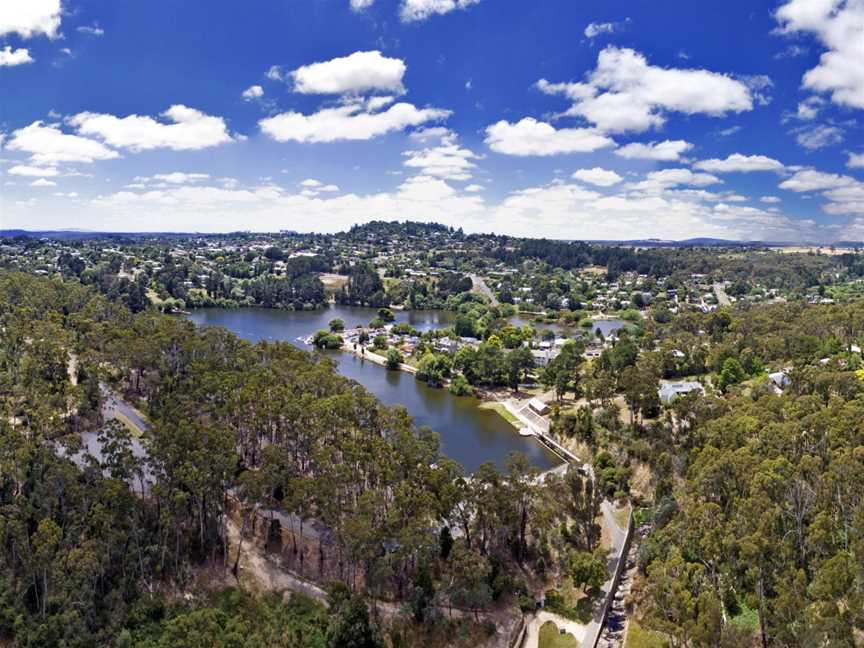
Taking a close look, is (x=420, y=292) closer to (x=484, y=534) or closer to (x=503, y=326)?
(x=503, y=326)

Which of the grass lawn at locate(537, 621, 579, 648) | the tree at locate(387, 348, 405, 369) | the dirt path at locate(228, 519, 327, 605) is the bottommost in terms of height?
the grass lawn at locate(537, 621, 579, 648)

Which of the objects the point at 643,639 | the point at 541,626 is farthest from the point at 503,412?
the point at 643,639

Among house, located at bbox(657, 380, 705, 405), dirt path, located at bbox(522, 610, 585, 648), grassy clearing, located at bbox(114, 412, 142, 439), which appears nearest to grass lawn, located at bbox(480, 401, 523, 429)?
house, located at bbox(657, 380, 705, 405)

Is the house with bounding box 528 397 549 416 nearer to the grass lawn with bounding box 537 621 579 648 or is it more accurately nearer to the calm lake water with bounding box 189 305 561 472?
the calm lake water with bounding box 189 305 561 472

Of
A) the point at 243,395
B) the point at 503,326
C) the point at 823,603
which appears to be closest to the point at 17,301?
the point at 243,395

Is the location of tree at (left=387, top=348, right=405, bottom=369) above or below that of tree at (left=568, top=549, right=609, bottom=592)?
above

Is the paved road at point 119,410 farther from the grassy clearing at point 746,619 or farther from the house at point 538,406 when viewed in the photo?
the grassy clearing at point 746,619

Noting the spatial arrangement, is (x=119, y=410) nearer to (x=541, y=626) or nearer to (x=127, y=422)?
(x=127, y=422)
